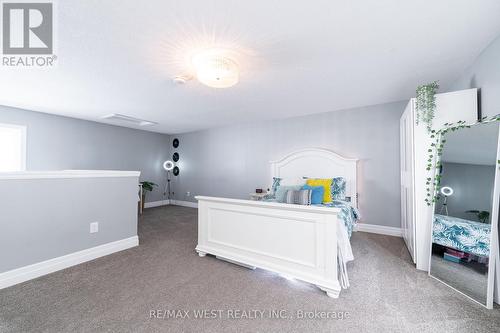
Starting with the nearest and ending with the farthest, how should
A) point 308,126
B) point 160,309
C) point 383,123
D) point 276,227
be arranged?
1. point 160,309
2. point 276,227
3. point 383,123
4. point 308,126

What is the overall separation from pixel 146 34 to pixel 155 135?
4.87m

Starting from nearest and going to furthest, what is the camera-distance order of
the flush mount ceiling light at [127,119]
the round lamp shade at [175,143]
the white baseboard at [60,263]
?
the white baseboard at [60,263], the flush mount ceiling light at [127,119], the round lamp shade at [175,143]

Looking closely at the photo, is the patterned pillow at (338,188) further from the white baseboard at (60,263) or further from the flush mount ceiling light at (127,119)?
the flush mount ceiling light at (127,119)

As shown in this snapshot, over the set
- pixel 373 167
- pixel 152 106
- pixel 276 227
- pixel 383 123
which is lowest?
pixel 276 227

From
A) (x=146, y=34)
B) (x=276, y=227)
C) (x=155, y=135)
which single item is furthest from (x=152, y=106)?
(x=276, y=227)

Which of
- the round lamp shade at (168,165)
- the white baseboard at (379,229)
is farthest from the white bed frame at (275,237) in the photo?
the round lamp shade at (168,165)

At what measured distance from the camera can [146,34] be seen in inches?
66.4

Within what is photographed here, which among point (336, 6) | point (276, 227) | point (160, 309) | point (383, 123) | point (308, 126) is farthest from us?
point (308, 126)

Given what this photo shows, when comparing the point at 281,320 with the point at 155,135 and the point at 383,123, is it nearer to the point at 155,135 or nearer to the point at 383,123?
the point at 383,123

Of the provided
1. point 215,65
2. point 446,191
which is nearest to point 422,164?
point 446,191

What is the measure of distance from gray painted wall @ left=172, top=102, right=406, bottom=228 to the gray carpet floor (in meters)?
1.35

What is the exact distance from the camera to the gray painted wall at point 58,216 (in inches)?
78.7

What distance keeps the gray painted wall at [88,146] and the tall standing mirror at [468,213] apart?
20.6 ft

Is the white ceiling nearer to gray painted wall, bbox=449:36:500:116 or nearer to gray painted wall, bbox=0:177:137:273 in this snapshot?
gray painted wall, bbox=449:36:500:116
